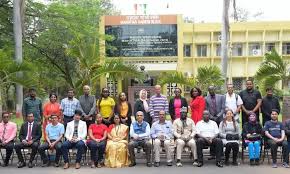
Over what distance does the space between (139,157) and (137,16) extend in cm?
2191

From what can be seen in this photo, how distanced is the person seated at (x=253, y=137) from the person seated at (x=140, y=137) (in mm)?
2298

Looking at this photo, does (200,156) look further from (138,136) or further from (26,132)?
(26,132)

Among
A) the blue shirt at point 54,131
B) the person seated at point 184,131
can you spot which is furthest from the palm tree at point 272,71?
the blue shirt at point 54,131

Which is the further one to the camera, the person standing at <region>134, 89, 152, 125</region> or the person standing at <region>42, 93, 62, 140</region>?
the person standing at <region>134, 89, 152, 125</region>

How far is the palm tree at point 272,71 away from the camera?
1394 cm

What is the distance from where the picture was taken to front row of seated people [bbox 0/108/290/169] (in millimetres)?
10938

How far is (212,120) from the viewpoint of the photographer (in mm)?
11492

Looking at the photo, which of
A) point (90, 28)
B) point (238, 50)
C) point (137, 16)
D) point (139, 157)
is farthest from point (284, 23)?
point (139, 157)

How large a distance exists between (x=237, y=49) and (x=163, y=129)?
94.2 feet

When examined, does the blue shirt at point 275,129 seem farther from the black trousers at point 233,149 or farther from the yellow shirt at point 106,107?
the yellow shirt at point 106,107

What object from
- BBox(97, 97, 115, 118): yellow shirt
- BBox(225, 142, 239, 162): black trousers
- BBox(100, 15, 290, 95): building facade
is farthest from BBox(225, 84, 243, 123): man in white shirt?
BBox(100, 15, 290, 95): building facade

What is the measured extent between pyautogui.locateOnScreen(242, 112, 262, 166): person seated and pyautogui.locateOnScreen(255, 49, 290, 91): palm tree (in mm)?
3011

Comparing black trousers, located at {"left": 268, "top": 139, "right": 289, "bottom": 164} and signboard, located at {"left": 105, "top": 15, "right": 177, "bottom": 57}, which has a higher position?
signboard, located at {"left": 105, "top": 15, "right": 177, "bottom": 57}

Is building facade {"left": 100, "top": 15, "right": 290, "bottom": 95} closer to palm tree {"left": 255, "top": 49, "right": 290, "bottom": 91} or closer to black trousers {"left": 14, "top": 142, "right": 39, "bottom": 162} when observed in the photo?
palm tree {"left": 255, "top": 49, "right": 290, "bottom": 91}
